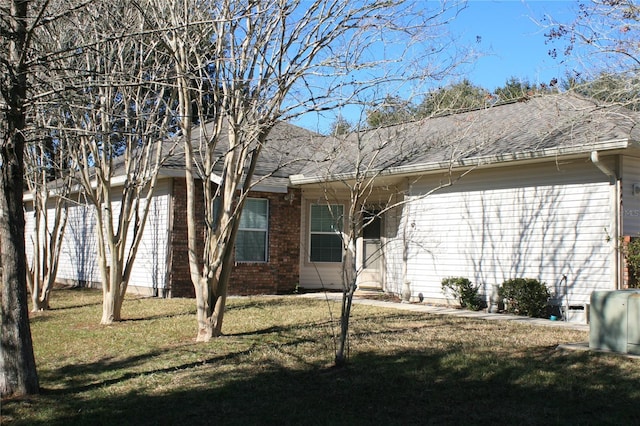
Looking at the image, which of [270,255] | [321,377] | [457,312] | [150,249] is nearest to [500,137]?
[457,312]

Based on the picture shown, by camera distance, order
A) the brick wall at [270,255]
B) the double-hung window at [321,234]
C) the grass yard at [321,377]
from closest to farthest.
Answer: the grass yard at [321,377], the brick wall at [270,255], the double-hung window at [321,234]

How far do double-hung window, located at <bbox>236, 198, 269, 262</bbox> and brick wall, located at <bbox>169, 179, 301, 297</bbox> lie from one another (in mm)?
131

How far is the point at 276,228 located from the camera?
16.3 metres

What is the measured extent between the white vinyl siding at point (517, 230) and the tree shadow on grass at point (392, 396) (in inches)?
144

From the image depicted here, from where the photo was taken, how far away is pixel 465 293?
1312 cm

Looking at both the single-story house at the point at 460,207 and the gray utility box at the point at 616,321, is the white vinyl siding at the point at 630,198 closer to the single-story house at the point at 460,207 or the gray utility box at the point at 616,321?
the single-story house at the point at 460,207

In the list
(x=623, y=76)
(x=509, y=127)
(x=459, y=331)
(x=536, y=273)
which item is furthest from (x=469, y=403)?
(x=509, y=127)

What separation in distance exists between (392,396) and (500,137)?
7827mm

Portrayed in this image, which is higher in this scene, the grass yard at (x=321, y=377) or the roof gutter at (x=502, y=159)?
the roof gutter at (x=502, y=159)

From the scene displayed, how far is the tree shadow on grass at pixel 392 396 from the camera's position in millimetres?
5820

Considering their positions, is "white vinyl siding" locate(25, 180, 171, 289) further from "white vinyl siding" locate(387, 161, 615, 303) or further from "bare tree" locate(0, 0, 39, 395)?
"bare tree" locate(0, 0, 39, 395)

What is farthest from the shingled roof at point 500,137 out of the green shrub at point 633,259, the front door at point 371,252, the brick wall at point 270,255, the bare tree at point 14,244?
the bare tree at point 14,244

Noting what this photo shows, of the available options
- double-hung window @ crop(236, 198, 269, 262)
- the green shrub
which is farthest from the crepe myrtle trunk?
double-hung window @ crop(236, 198, 269, 262)

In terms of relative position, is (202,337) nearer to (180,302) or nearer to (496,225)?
(180,302)
